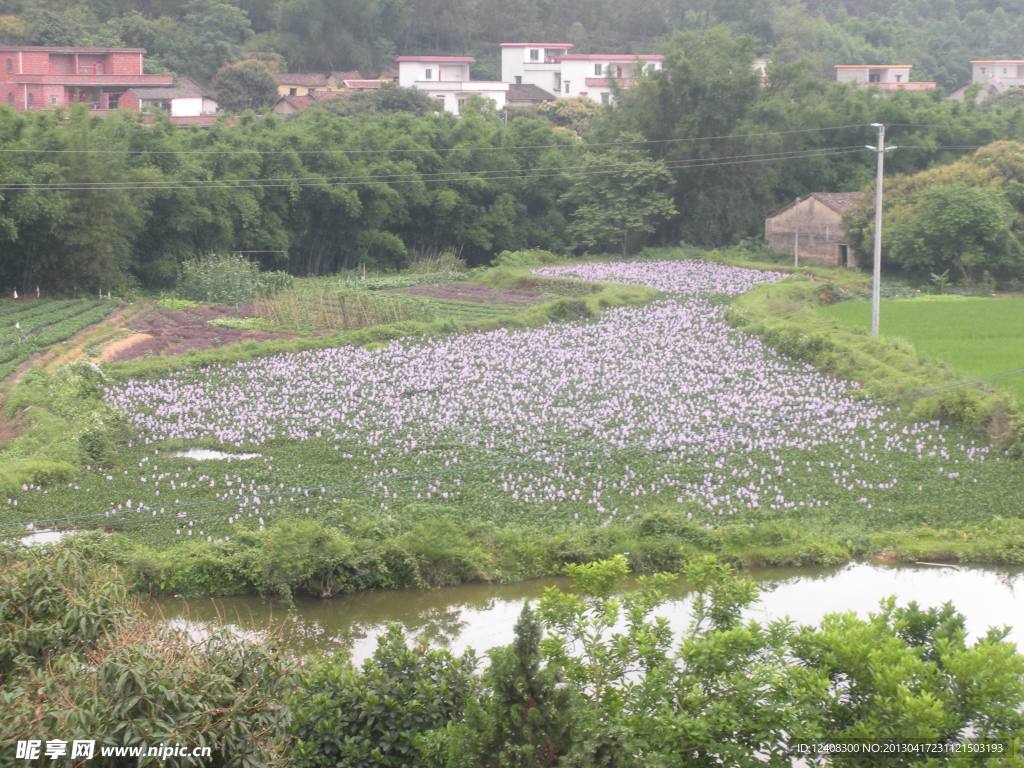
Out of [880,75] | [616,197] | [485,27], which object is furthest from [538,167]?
[880,75]

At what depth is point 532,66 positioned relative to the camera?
7306 centimetres

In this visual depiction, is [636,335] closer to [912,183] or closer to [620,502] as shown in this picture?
[620,502]

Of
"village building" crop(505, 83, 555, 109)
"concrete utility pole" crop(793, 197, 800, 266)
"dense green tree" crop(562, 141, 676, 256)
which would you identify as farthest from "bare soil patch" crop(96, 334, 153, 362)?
"village building" crop(505, 83, 555, 109)

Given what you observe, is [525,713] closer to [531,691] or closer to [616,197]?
[531,691]

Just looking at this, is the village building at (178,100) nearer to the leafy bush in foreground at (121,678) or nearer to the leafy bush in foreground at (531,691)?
the leafy bush in foreground at (121,678)

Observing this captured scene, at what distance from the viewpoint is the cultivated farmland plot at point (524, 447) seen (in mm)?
14219

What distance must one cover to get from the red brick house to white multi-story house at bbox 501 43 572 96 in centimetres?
2262

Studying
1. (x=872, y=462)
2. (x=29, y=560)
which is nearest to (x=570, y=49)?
(x=872, y=462)

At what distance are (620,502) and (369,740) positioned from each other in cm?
726

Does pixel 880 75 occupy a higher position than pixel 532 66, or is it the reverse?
pixel 880 75

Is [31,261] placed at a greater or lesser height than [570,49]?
lesser

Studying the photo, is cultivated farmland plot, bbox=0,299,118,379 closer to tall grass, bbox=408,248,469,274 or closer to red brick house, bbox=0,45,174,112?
tall grass, bbox=408,248,469,274

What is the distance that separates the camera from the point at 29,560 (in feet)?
27.5

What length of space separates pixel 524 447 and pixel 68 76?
45456 millimetres
